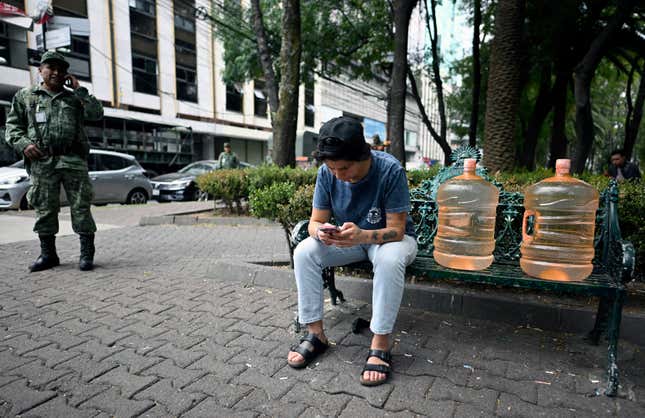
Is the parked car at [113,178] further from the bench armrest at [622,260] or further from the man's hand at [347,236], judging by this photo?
the bench armrest at [622,260]

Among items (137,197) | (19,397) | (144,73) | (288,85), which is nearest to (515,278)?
(19,397)

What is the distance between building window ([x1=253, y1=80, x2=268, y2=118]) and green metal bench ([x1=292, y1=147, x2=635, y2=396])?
101 ft

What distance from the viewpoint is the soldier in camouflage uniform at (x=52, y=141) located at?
421 centimetres

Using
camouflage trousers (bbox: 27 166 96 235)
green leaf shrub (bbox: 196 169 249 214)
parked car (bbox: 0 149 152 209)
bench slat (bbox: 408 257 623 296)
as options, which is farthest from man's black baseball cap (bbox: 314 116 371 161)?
parked car (bbox: 0 149 152 209)

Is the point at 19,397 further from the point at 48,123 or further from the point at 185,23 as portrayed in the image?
the point at 185,23

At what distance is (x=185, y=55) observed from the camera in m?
26.8

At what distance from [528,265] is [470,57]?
16.5 metres

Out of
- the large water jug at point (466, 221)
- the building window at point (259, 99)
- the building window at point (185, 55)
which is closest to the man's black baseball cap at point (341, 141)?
the large water jug at point (466, 221)

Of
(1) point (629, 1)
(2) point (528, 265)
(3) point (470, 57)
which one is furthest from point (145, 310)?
(3) point (470, 57)

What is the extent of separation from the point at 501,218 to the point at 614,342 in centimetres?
137

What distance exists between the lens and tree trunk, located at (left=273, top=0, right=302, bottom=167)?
27.5ft

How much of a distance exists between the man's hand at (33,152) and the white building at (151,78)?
39.3 ft

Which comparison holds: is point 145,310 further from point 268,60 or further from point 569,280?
point 268,60

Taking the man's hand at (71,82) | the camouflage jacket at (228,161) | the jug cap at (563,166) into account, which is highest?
the man's hand at (71,82)
